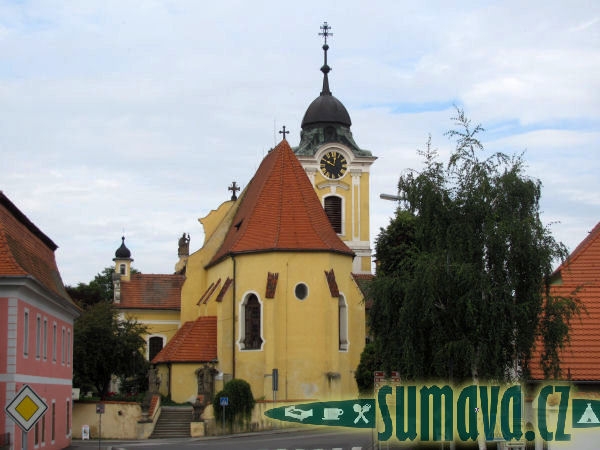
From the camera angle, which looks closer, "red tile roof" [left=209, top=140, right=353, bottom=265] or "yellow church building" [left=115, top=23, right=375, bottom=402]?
"yellow church building" [left=115, top=23, right=375, bottom=402]

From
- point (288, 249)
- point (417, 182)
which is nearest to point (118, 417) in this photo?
point (288, 249)

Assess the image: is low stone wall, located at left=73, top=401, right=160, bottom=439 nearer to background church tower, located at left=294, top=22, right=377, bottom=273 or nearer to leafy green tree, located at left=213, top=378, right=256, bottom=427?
leafy green tree, located at left=213, top=378, right=256, bottom=427

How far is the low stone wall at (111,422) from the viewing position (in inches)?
1713

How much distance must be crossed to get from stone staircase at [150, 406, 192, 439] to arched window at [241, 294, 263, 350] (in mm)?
4287

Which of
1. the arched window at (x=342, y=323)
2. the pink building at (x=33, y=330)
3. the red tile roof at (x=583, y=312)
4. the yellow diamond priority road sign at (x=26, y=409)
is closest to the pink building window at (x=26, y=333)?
the pink building at (x=33, y=330)

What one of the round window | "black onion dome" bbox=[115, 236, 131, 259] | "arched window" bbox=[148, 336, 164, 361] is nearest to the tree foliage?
the round window

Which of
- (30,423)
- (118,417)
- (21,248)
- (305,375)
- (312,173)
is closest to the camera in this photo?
(30,423)

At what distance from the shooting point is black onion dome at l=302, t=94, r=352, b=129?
65.3 metres

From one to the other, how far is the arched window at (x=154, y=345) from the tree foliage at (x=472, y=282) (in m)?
45.3

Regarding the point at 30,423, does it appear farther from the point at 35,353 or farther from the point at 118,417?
the point at 118,417

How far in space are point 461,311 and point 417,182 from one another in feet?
11.1

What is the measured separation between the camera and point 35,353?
102 feet

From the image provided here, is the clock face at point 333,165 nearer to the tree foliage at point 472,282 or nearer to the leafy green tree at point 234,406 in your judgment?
the leafy green tree at point 234,406

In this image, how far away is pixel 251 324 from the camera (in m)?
49.3
